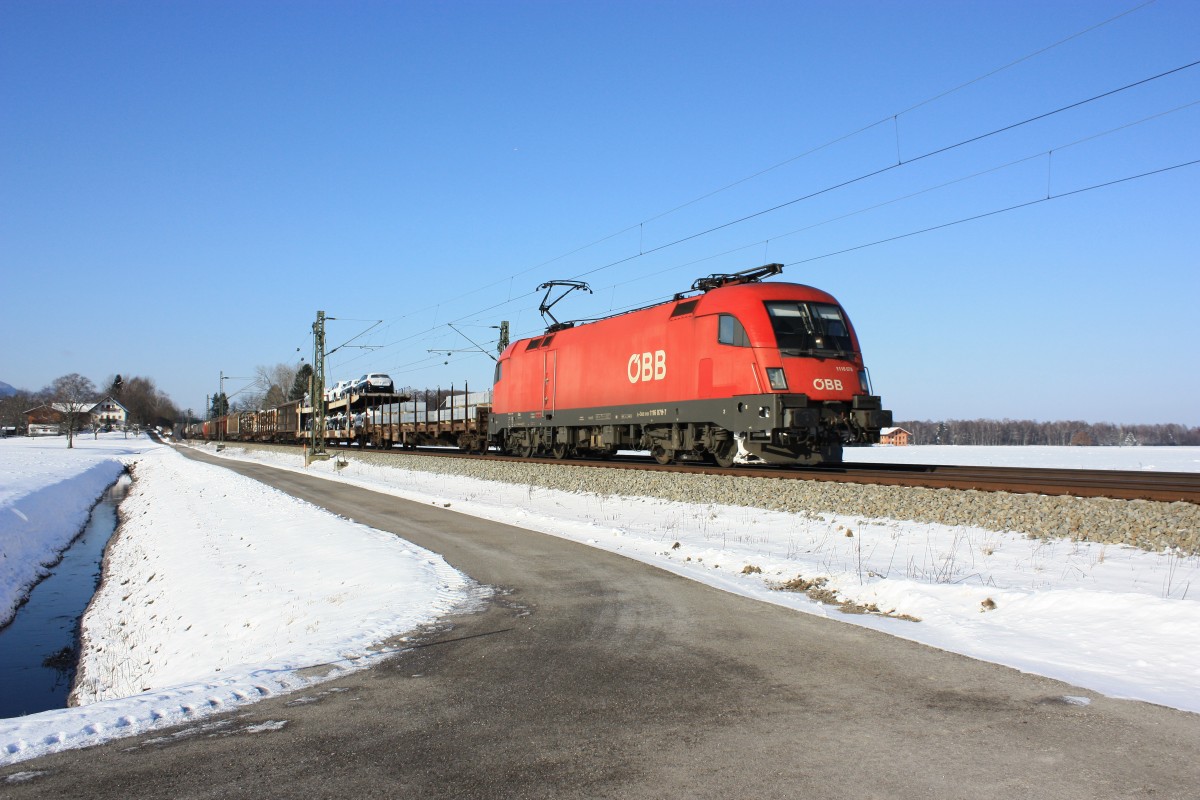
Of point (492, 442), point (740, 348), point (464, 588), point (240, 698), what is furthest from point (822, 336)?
point (492, 442)

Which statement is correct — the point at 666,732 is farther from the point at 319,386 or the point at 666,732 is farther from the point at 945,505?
the point at 319,386

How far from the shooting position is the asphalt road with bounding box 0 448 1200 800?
12.4 ft

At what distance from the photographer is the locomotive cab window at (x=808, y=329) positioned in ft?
54.8

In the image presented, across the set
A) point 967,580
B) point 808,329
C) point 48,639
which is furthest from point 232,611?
point 808,329

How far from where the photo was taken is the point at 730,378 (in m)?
17.2

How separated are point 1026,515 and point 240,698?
10.1 m

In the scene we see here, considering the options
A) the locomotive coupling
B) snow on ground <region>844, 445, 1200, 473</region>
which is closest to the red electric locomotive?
the locomotive coupling

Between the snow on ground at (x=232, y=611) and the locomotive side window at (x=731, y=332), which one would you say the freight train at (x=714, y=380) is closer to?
the locomotive side window at (x=731, y=332)

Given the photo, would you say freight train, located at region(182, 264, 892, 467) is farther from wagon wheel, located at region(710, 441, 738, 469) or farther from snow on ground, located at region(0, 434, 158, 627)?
snow on ground, located at region(0, 434, 158, 627)

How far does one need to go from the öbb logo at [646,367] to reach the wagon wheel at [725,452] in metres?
2.25

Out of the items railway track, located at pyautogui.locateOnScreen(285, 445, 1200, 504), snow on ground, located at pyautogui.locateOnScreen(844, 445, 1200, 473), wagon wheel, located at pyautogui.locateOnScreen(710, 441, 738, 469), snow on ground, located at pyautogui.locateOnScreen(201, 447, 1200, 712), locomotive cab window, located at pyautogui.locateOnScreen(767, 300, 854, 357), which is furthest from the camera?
snow on ground, located at pyautogui.locateOnScreen(844, 445, 1200, 473)

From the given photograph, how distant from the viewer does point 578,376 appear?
24.1 metres

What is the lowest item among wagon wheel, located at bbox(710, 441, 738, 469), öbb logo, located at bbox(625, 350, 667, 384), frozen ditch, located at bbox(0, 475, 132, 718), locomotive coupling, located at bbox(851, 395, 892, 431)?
frozen ditch, located at bbox(0, 475, 132, 718)

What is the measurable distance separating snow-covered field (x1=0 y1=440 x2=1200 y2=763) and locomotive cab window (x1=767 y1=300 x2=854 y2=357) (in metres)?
3.84
